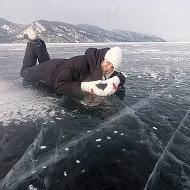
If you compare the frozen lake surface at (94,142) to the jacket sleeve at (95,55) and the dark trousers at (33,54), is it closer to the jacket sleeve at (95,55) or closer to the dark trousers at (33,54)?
the jacket sleeve at (95,55)

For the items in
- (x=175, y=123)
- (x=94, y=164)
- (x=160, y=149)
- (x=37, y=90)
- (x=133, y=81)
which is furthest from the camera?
(x=133, y=81)

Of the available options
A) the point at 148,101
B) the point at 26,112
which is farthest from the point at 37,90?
the point at 148,101

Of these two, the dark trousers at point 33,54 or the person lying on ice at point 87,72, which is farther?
the dark trousers at point 33,54

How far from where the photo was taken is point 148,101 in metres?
5.42

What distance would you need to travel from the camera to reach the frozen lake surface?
2633 mm

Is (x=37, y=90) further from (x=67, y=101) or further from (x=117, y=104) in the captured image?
(x=117, y=104)

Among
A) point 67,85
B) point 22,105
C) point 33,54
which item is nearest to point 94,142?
point 22,105

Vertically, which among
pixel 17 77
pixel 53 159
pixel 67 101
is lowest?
pixel 17 77

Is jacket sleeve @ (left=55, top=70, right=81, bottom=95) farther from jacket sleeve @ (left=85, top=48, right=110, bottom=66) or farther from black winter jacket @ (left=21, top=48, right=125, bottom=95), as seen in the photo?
jacket sleeve @ (left=85, top=48, right=110, bottom=66)

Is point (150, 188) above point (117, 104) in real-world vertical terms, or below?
above

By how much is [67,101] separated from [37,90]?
1.26 meters

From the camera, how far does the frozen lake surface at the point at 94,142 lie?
8.64 feet

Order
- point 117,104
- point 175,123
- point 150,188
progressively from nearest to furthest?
point 150,188 < point 175,123 < point 117,104

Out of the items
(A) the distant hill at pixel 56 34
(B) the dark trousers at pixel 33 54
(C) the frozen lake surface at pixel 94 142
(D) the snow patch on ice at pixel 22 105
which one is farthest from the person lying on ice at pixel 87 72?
(A) the distant hill at pixel 56 34
